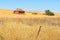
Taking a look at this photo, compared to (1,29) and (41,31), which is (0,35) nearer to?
(1,29)

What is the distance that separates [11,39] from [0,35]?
0.72 meters

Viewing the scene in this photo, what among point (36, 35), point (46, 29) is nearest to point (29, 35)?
point (36, 35)

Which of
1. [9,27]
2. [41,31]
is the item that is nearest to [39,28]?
[41,31]

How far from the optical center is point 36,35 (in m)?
14.1

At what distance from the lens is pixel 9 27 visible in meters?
15.2

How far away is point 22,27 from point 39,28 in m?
1.31

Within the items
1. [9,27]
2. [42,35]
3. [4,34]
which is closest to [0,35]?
[4,34]

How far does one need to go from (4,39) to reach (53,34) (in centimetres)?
308

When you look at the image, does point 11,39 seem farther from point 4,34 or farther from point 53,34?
point 53,34

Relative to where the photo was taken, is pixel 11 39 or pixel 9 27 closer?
pixel 11 39

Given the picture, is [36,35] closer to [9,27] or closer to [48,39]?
[48,39]

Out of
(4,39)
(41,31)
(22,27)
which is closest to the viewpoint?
(4,39)

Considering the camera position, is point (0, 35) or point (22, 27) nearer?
point (0, 35)

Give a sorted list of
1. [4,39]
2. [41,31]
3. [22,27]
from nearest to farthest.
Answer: [4,39], [41,31], [22,27]
